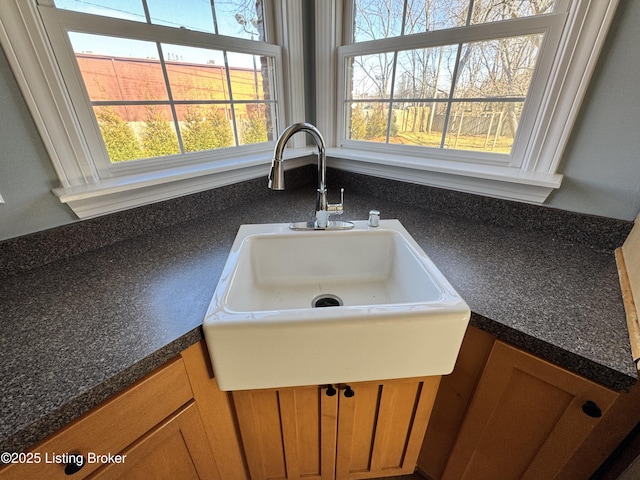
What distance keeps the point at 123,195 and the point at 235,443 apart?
0.80m

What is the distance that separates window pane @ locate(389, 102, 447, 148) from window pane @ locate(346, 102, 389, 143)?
5 centimetres

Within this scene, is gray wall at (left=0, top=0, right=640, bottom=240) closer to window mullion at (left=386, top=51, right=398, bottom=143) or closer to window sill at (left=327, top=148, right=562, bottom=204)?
window sill at (left=327, top=148, right=562, bottom=204)

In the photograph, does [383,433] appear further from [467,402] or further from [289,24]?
[289,24]

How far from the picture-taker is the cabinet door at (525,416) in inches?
20.7

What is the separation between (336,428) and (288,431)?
13 cm

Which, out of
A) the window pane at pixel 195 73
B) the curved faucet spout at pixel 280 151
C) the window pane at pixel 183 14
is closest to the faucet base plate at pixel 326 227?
the curved faucet spout at pixel 280 151

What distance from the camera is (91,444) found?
459 mm

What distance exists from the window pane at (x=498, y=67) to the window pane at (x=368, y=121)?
32 cm

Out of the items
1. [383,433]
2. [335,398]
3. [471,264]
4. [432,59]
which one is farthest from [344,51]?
[383,433]

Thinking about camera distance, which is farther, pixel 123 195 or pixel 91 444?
pixel 123 195

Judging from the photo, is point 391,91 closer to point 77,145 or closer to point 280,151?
point 280,151

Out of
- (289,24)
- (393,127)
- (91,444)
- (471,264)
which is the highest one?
(289,24)

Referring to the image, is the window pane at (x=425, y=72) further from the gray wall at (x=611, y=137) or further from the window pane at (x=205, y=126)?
the window pane at (x=205, y=126)

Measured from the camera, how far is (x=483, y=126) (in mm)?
1002
